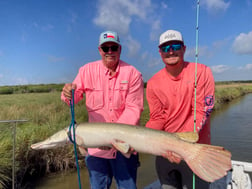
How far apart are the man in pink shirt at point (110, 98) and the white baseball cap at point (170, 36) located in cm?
62

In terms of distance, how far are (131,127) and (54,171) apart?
16.7 ft

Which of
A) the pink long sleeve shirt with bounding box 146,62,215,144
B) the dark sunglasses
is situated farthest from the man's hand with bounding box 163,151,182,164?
the dark sunglasses

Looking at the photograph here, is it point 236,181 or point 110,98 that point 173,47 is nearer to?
point 110,98

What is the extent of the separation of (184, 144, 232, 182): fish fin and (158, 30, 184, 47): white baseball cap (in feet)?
4.54

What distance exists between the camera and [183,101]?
2979mm

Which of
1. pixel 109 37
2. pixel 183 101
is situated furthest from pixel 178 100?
pixel 109 37

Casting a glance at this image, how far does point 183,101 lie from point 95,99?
1266 mm

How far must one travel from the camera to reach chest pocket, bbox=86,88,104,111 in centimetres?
320

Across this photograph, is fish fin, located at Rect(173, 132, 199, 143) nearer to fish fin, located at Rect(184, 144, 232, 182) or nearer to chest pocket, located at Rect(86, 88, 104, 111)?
fish fin, located at Rect(184, 144, 232, 182)

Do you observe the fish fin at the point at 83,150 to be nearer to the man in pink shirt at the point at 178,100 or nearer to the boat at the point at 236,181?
the man in pink shirt at the point at 178,100

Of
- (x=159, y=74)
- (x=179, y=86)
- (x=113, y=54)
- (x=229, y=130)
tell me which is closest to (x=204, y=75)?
(x=179, y=86)

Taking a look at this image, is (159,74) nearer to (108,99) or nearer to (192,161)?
(108,99)

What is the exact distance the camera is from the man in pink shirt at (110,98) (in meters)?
3.14

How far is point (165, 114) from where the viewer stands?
3.14 m
